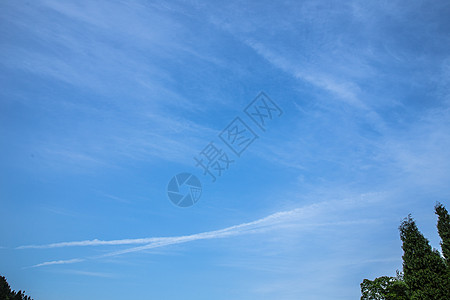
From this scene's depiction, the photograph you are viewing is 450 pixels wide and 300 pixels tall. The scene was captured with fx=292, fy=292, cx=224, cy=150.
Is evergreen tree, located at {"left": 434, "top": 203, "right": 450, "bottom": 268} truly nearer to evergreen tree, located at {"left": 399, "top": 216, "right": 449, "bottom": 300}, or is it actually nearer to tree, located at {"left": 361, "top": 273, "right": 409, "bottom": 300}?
evergreen tree, located at {"left": 399, "top": 216, "right": 449, "bottom": 300}

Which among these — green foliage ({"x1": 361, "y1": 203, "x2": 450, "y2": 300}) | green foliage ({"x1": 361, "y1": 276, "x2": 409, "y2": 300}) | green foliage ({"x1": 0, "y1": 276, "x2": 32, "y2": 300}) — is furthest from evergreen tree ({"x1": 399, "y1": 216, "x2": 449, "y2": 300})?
green foliage ({"x1": 0, "y1": 276, "x2": 32, "y2": 300})

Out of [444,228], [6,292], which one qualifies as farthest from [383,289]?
[6,292]

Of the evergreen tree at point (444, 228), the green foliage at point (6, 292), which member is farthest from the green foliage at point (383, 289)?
the green foliage at point (6, 292)

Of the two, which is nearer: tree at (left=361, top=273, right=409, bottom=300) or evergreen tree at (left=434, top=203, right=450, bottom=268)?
evergreen tree at (left=434, top=203, right=450, bottom=268)

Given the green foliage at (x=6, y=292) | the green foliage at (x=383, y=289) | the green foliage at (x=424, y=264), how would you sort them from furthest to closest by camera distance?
Answer: 1. the green foliage at (x=6, y=292)
2. the green foliage at (x=383, y=289)
3. the green foliage at (x=424, y=264)

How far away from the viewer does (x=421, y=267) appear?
25094 millimetres

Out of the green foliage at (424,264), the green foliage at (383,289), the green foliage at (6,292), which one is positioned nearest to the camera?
the green foliage at (424,264)

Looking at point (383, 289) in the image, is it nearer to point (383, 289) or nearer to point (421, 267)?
point (383, 289)

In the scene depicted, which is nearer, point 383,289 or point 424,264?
point 424,264

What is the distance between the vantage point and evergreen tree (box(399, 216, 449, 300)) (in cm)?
2370

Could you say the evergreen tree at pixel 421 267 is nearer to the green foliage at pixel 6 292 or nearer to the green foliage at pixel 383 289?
the green foliage at pixel 383 289

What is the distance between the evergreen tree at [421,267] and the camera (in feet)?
77.8

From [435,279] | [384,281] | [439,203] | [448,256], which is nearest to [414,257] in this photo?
[435,279]

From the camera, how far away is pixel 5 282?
4956cm
